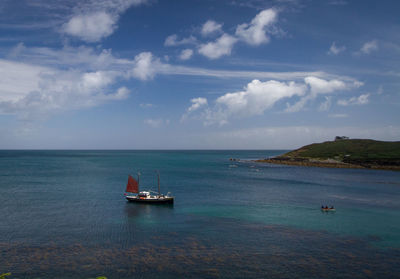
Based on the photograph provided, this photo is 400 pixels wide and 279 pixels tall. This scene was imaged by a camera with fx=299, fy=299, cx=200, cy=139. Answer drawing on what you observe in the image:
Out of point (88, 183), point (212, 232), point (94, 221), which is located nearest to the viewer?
point (212, 232)

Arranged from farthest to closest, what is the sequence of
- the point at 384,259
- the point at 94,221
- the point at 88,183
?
the point at 88,183
the point at 94,221
the point at 384,259

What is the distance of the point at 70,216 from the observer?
5988cm

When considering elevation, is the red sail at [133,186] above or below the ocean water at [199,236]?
above

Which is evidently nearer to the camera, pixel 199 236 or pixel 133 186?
pixel 199 236

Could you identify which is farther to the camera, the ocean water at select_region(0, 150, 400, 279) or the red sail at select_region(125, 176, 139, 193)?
the red sail at select_region(125, 176, 139, 193)

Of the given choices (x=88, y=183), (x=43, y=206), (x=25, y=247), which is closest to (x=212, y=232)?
(x=25, y=247)

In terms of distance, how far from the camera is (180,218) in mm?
60344

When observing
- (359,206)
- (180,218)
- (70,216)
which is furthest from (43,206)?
(359,206)

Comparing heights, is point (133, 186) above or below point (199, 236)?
above

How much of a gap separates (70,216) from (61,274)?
2715 centimetres

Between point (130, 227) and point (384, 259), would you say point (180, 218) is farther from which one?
point (384, 259)

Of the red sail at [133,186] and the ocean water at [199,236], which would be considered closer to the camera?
the ocean water at [199,236]

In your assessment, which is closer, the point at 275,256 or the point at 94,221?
the point at 275,256

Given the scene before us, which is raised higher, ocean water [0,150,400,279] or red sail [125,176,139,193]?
red sail [125,176,139,193]
